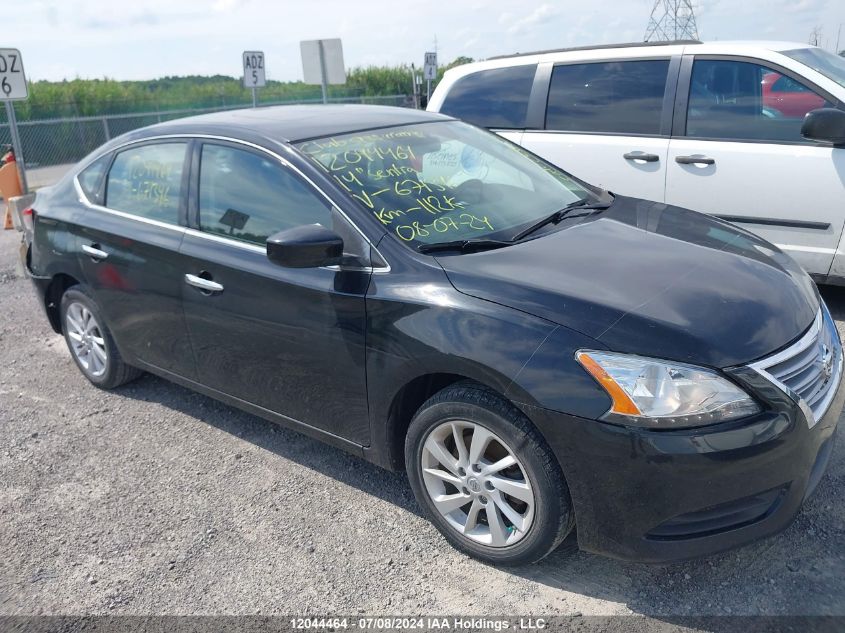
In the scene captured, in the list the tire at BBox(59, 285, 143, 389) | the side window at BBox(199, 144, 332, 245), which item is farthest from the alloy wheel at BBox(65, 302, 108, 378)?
the side window at BBox(199, 144, 332, 245)

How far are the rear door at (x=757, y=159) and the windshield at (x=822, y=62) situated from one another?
0.58 feet

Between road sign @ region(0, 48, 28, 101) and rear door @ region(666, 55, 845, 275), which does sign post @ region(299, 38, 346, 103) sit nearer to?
road sign @ region(0, 48, 28, 101)

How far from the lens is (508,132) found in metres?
6.17

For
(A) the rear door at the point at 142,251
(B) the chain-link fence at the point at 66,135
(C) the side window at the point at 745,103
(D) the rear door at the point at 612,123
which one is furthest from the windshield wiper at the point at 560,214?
(B) the chain-link fence at the point at 66,135

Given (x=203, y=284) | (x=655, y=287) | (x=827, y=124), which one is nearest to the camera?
(x=655, y=287)

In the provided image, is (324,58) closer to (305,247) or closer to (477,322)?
(305,247)

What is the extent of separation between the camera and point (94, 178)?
446cm

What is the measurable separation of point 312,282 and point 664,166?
326 centimetres

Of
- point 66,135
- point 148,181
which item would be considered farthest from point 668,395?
point 66,135

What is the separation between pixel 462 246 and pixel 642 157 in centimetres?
292

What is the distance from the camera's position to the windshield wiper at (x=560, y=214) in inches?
127

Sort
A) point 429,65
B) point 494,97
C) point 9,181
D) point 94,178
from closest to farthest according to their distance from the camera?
1. point 94,178
2. point 494,97
3. point 9,181
4. point 429,65

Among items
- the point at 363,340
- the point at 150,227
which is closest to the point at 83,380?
the point at 150,227

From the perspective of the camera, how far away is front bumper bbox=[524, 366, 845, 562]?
2.36m
